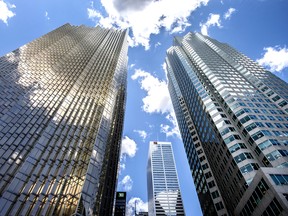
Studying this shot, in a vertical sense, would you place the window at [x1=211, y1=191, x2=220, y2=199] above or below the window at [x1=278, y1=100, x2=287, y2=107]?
below

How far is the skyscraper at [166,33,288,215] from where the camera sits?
45.7m

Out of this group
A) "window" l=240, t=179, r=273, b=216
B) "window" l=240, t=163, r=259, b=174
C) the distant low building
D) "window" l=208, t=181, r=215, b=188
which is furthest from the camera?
the distant low building

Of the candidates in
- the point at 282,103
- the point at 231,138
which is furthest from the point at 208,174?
the point at 282,103

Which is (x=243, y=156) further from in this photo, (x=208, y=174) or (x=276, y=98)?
(x=276, y=98)

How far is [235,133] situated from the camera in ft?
207

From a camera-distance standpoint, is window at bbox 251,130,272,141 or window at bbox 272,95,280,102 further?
window at bbox 272,95,280,102

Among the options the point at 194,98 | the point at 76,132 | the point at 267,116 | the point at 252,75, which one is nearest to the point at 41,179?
the point at 76,132

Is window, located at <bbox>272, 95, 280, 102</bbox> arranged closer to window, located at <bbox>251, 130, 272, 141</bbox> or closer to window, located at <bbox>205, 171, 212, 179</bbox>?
window, located at <bbox>251, 130, 272, 141</bbox>

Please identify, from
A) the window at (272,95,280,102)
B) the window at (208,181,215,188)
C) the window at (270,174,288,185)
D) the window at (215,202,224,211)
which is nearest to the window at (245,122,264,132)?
the window at (270,174,288,185)

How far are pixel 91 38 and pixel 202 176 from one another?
9573 cm

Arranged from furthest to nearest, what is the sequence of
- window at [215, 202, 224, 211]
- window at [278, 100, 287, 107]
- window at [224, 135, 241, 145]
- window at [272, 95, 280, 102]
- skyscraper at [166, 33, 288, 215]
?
1. window at [272, 95, 280, 102]
2. window at [278, 100, 287, 107]
3. window at [215, 202, 224, 211]
4. window at [224, 135, 241, 145]
5. skyscraper at [166, 33, 288, 215]

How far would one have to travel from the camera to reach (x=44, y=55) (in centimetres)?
9738

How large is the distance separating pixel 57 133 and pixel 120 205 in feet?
268

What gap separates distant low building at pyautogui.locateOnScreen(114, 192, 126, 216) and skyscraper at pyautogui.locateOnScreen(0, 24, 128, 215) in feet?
159
